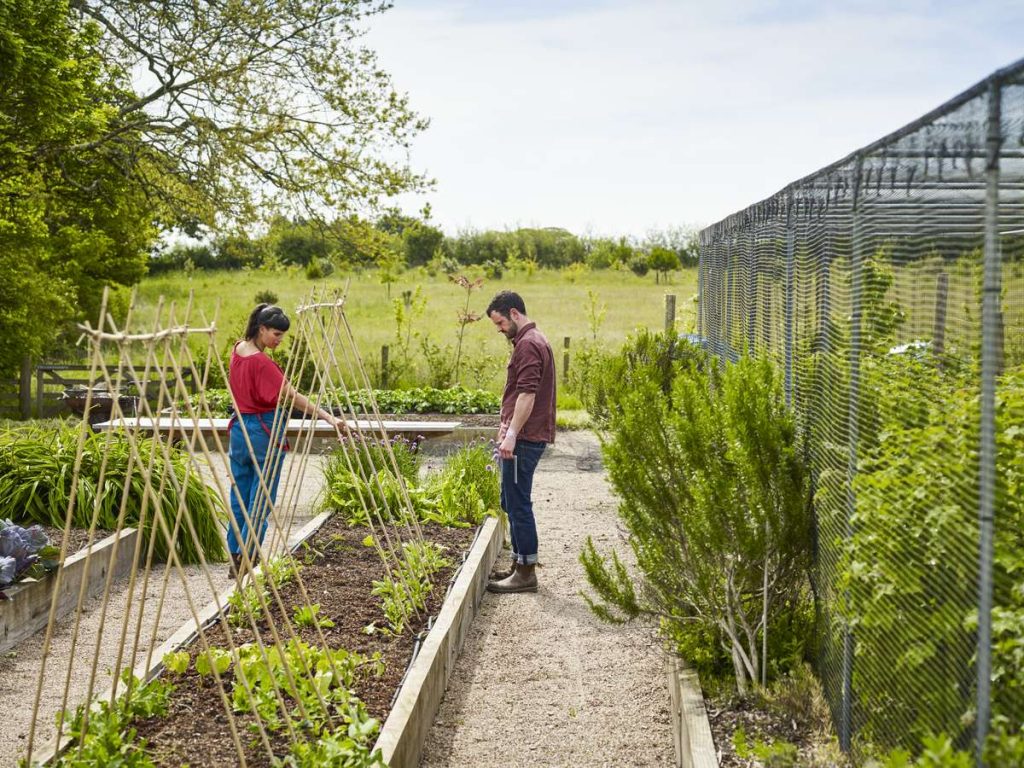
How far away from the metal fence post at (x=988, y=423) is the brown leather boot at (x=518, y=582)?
4496mm

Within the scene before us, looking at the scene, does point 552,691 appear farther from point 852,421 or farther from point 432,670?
point 852,421

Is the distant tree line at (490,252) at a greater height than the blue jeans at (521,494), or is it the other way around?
the distant tree line at (490,252)

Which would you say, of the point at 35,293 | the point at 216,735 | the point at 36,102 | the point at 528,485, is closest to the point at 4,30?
the point at 36,102

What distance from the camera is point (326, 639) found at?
16.4ft

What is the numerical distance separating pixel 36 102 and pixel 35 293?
4.02 m

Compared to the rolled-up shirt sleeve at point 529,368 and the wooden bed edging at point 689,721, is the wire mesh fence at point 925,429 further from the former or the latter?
the rolled-up shirt sleeve at point 529,368

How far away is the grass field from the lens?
26.5m

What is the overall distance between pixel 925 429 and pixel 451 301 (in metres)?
34.8

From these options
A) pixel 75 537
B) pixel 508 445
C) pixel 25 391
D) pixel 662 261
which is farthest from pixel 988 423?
pixel 662 261

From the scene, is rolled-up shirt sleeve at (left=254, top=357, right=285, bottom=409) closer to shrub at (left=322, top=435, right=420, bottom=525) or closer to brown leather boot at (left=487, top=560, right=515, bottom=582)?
shrub at (left=322, top=435, right=420, bottom=525)

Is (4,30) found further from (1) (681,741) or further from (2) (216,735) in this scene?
(1) (681,741)

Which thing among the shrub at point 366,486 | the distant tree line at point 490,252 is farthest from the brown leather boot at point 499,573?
the distant tree line at point 490,252

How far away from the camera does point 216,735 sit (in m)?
3.90

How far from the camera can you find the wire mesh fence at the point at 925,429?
2.31 m
